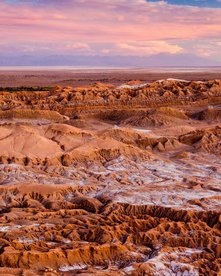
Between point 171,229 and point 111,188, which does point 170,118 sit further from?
point 171,229

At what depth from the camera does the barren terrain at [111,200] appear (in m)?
11.4

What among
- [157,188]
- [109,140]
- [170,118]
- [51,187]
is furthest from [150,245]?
[170,118]

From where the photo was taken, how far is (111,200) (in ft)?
51.7

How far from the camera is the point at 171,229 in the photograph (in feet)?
43.3

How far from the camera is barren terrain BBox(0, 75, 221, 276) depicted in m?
11.4

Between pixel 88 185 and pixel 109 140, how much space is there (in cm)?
503

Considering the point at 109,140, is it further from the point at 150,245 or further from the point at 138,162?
the point at 150,245

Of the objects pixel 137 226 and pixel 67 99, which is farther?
pixel 67 99

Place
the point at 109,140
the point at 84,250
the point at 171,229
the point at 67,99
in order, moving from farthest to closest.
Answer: the point at 67,99
the point at 109,140
the point at 171,229
the point at 84,250

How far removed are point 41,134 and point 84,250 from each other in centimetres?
1203

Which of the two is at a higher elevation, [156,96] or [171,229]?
[156,96]

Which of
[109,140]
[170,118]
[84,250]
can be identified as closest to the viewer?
[84,250]

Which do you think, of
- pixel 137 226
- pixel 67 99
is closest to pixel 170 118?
pixel 67 99

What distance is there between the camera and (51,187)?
1683cm
